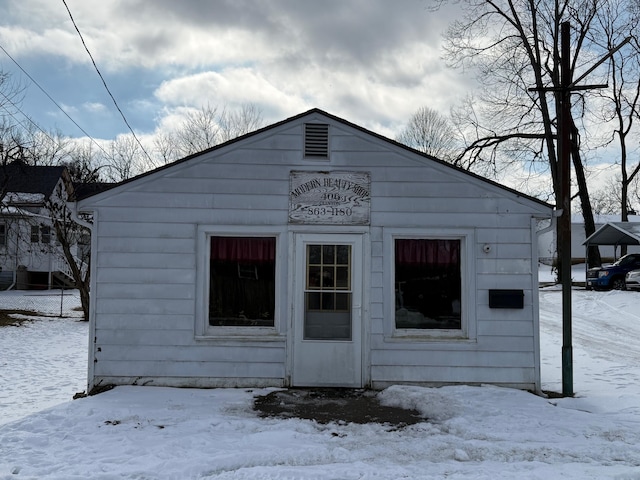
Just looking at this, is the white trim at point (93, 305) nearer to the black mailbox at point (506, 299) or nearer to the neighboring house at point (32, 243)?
the black mailbox at point (506, 299)

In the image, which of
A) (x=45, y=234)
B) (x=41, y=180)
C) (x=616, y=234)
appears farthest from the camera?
(x=41, y=180)

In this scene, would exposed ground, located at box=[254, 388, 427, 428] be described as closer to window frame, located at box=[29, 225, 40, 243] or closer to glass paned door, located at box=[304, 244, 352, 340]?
glass paned door, located at box=[304, 244, 352, 340]

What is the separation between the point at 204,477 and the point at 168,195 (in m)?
3.91

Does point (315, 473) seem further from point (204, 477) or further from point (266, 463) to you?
point (204, 477)

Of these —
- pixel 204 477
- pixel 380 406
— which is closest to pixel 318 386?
pixel 380 406

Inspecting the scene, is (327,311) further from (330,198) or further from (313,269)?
(330,198)

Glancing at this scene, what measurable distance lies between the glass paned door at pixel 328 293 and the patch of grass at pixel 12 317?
42.1 ft

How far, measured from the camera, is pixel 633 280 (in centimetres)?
2092

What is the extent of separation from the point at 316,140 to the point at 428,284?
2469 mm

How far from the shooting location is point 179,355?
22.8 feet

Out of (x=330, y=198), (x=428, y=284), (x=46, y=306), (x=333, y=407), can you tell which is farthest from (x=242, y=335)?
(x=46, y=306)

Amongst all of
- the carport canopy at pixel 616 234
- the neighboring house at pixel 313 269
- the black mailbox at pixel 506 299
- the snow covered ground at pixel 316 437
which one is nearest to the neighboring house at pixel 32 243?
the neighboring house at pixel 313 269

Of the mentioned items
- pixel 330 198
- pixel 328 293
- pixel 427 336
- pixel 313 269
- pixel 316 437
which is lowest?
pixel 316 437

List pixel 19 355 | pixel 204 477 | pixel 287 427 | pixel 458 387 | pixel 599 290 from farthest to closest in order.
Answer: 1. pixel 599 290
2. pixel 19 355
3. pixel 458 387
4. pixel 287 427
5. pixel 204 477
